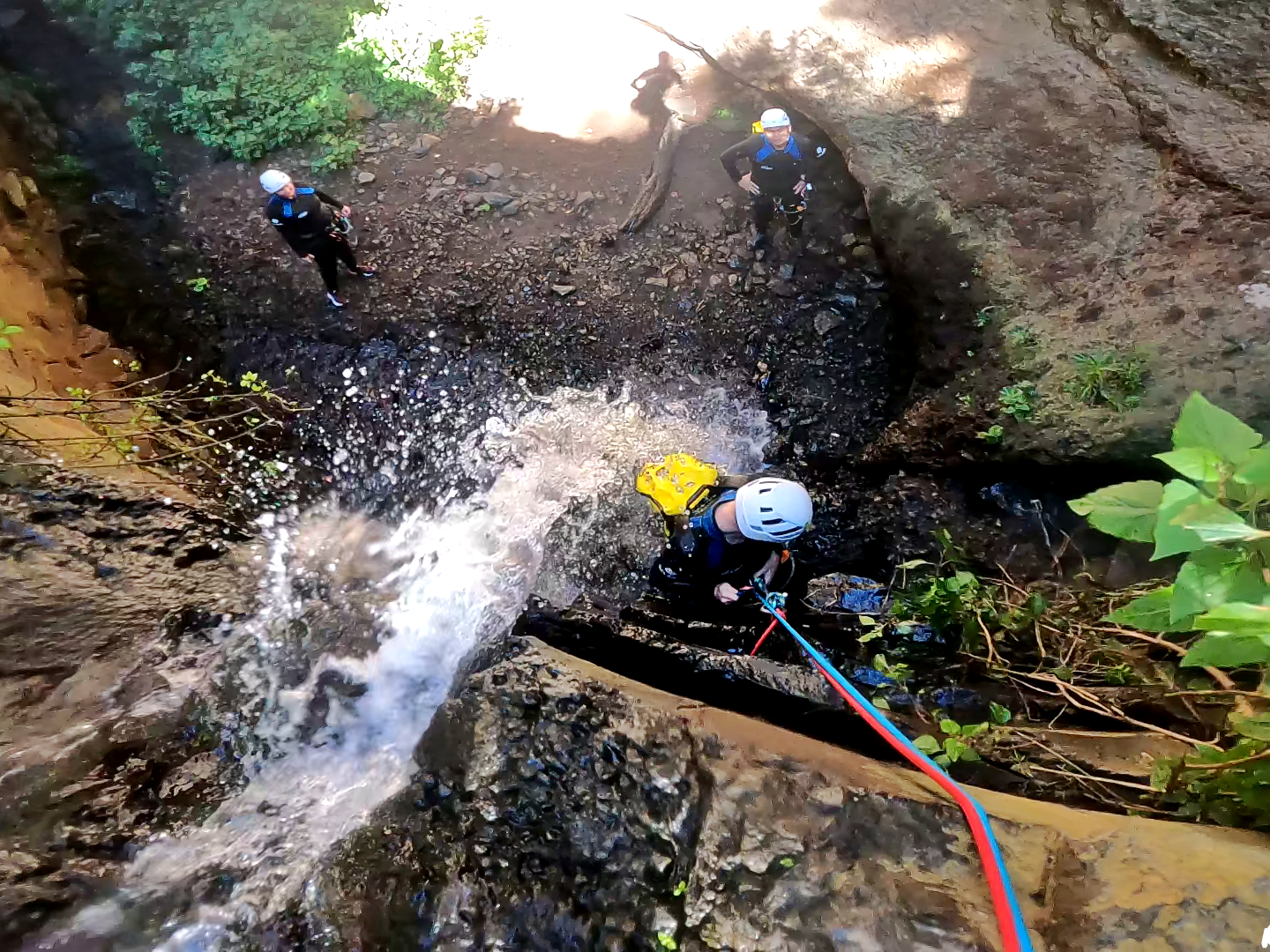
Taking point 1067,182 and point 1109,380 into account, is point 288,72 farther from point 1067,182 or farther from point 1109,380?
point 1109,380

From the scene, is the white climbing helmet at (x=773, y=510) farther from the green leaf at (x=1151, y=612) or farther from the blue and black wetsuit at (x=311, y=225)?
the blue and black wetsuit at (x=311, y=225)

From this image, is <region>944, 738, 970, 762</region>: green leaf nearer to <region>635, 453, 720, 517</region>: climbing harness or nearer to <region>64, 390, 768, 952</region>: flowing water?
<region>635, 453, 720, 517</region>: climbing harness

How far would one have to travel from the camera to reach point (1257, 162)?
388 centimetres

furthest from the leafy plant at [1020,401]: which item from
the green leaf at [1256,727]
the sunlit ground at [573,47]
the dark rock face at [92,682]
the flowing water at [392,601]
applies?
the dark rock face at [92,682]

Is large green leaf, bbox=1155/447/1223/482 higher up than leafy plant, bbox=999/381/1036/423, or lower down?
higher up

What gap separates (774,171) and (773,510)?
2974mm

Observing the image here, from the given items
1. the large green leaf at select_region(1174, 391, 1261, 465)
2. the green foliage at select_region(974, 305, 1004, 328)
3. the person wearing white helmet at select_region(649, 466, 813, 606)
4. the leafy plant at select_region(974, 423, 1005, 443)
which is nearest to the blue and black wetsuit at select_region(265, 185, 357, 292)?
the person wearing white helmet at select_region(649, 466, 813, 606)

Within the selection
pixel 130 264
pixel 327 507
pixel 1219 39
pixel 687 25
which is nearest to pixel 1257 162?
pixel 1219 39

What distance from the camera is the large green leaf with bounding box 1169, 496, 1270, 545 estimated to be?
133 cm

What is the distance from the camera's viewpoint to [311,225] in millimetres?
5148

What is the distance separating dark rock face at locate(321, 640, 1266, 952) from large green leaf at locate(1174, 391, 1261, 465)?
1.19m

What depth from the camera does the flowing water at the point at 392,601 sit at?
132 inches

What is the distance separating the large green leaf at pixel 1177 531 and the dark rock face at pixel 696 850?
106cm

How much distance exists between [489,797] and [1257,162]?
5.28 metres
